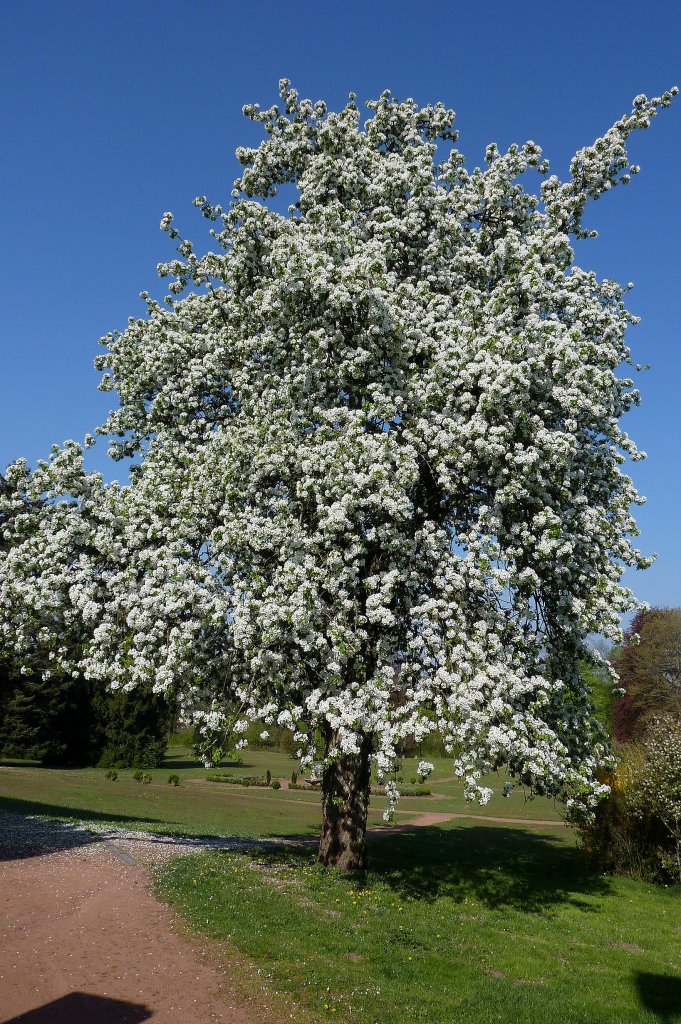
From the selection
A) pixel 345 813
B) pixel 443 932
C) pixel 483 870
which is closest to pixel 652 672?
pixel 483 870

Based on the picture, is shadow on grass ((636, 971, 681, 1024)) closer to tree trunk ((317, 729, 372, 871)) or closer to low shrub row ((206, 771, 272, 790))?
tree trunk ((317, 729, 372, 871))

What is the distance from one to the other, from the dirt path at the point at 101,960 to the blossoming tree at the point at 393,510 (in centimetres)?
416

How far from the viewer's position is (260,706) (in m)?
15.2

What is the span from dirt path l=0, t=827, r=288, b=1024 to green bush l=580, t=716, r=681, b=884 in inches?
605

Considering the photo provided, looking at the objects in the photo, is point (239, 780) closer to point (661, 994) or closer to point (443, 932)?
point (443, 932)

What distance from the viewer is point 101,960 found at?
448 inches

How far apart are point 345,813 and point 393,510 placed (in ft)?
30.2

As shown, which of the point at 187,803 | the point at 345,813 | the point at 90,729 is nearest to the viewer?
the point at 345,813

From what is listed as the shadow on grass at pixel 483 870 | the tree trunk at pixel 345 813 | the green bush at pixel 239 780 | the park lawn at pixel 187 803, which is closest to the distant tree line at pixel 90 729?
the park lawn at pixel 187 803

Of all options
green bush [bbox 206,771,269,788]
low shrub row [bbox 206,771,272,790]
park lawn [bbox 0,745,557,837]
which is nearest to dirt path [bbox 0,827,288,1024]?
park lawn [bbox 0,745,557,837]

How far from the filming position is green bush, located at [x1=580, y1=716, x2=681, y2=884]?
21.8 m

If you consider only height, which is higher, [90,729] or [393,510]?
[393,510]

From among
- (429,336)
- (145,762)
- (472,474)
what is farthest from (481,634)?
(145,762)

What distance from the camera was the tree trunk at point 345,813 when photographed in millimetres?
17891
